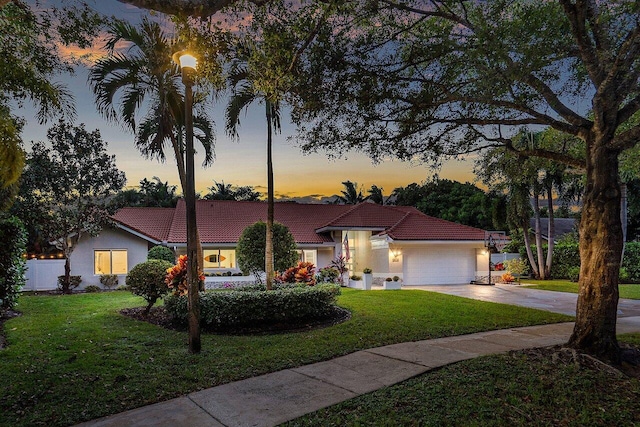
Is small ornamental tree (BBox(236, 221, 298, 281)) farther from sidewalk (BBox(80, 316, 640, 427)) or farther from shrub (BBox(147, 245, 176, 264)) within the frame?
sidewalk (BBox(80, 316, 640, 427))

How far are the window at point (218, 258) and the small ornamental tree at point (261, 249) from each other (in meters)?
4.91

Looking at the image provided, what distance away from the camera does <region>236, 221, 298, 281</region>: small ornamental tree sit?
18.2 m

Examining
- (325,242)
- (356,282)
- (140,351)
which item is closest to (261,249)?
(356,282)

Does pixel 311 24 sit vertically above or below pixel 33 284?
above

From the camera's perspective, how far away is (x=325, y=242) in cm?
2378

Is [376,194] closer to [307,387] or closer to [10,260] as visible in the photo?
[10,260]

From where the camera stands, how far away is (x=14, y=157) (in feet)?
22.2

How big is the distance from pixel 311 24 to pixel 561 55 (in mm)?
4396

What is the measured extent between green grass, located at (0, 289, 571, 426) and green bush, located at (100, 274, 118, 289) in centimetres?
741

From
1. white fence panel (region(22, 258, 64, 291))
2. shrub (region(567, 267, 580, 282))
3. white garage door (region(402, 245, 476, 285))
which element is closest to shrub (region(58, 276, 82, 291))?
white fence panel (region(22, 258, 64, 291))

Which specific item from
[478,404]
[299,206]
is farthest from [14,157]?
[299,206]

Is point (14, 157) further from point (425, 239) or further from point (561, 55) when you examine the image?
point (425, 239)

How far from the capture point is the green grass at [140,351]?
534 centimetres

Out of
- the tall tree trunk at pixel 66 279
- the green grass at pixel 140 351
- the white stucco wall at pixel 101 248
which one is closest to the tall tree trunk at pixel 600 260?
the green grass at pixel 140 351
